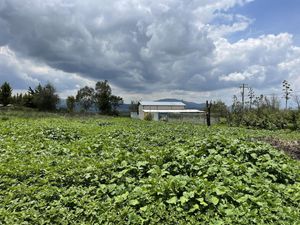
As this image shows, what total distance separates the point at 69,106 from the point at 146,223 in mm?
53469

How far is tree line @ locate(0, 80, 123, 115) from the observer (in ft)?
156

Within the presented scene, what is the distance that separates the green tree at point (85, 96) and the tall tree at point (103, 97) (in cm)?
178

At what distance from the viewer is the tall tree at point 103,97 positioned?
53.3 m

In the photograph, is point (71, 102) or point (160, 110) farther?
point (160, 110)

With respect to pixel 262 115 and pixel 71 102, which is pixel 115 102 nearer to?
pixel 71 102

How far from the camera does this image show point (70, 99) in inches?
2203

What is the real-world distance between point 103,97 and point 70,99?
659 centimetres

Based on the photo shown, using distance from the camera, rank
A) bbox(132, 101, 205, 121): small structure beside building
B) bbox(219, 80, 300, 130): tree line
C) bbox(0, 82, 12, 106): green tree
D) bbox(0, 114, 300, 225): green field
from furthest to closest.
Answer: bbox(0, 82, 12, 106): green tree
bbox(132, 101, 205, 121): small structure beside building
bbox(219, 80, 300, 130): tree line
bbox(0, 114, 300, 225): green field

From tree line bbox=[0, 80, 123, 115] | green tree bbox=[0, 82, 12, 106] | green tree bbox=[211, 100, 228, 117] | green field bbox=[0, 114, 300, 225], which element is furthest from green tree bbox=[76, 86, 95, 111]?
green field bbox=[0, 114, 300, 225]

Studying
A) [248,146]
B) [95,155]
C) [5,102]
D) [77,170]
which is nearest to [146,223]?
[77,170]

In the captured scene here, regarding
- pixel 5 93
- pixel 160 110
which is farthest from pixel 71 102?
pixel 160 110

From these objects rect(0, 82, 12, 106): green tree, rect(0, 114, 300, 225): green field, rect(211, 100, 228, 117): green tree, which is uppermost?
rect(0, 82, 12, 106): green tree

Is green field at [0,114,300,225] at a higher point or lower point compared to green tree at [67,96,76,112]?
lower

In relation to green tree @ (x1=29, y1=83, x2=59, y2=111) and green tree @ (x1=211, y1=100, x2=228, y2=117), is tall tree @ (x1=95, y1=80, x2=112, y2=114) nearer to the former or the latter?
green tree @ (x1=29, y1=83, x2=59, y2=111)
